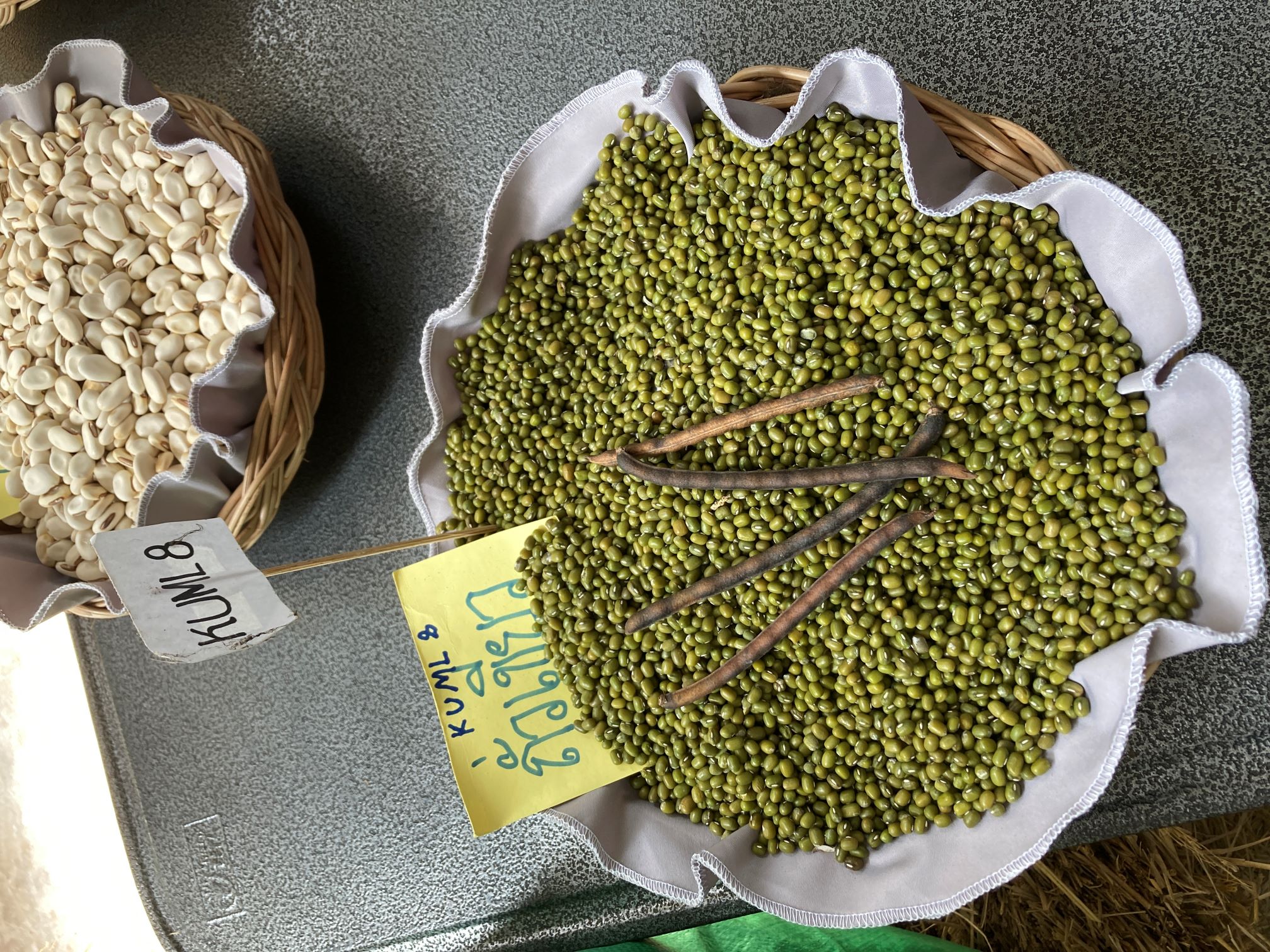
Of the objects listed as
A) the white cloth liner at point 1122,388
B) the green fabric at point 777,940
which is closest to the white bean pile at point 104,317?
the white cloth liner at point 1122,388

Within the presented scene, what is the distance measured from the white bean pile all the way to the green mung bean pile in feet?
1.34

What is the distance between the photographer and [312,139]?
1.35 meters

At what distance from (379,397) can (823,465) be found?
0.74 metres

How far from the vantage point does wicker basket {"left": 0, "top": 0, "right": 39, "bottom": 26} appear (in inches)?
51.8

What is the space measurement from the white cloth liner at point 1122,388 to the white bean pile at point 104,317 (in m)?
0.34

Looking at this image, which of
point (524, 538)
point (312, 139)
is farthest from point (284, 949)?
point (312, 139)

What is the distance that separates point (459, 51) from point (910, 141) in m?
0.79

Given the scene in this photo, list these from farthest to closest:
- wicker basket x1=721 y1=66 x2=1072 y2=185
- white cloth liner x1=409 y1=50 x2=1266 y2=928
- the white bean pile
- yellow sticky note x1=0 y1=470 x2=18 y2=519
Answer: yellow sticky note x1=0 y1=470 x2=18 y2=519
the white bean pile
wicker basket x1=721 y1=66 x2=1072 y2=185
white cloth liner x1=409 y1=50 x2=1266 y2=928

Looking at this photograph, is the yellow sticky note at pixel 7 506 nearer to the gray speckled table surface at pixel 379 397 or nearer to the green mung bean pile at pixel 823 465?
the gray speckled table surface at pixel 379 397

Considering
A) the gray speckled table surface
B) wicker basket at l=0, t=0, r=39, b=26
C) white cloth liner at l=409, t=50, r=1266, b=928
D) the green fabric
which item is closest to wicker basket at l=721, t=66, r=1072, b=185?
white cloth liner at l=409, t=50, r=1266, b=928

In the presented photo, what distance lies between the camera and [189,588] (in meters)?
0.90

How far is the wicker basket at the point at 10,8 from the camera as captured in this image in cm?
132

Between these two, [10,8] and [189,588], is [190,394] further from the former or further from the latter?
[10,8]

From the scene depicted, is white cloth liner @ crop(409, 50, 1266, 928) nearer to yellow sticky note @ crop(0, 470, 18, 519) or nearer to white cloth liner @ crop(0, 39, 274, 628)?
white cloth liner @ crop(0, 39, 274, 628)
